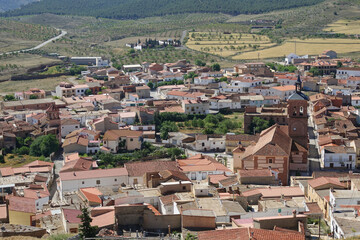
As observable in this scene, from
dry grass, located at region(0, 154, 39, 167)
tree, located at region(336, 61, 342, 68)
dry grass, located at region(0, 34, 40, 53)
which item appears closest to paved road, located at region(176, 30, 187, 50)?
dry grass, located at region(0, 34, 40, 53)

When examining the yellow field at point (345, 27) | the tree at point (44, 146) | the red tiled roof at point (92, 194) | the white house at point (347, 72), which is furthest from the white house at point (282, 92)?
the yellow field at point (345, 27)

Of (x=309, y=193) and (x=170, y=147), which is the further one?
(x=170, y=147)

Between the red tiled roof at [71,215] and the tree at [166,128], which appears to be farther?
the tree at [166,128]

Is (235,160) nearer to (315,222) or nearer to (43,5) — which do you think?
(315,222)

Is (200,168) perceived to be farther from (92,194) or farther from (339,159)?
(339,159)

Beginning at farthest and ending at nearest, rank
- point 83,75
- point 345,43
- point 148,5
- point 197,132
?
point 148,5 → point 345,43 → point 83,75 → point 197,132

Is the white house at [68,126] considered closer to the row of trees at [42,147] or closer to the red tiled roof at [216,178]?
the row of trees at [42,147]

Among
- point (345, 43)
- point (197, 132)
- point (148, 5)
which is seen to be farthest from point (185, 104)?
point (148, 5)
